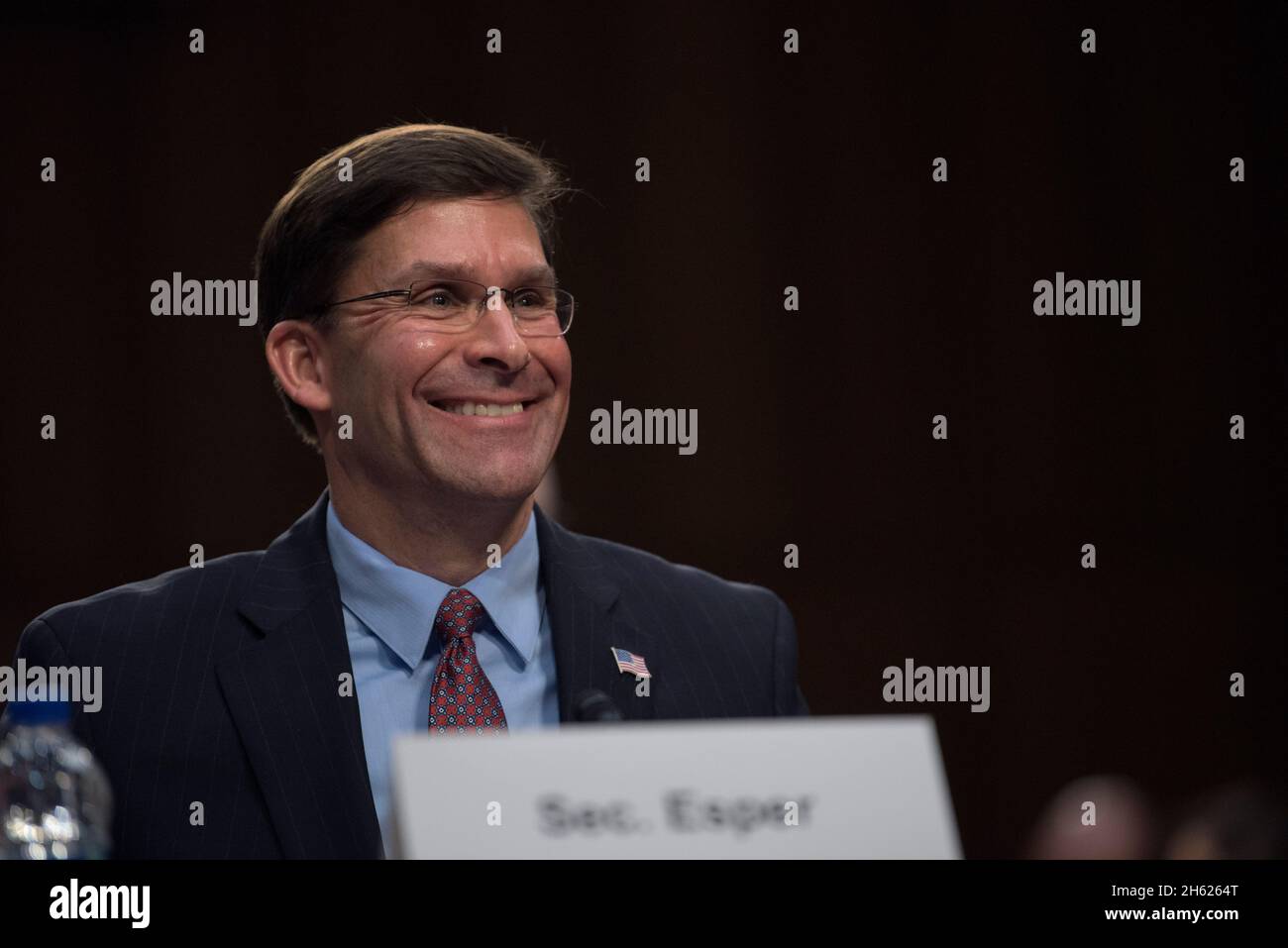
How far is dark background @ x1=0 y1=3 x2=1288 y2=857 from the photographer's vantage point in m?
3.61

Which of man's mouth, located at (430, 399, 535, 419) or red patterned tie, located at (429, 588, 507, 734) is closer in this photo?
red patterned tie, located at (429, 588, 507, 734)

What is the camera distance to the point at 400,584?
89.8 inches

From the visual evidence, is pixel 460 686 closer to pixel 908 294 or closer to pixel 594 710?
pixel 594 710

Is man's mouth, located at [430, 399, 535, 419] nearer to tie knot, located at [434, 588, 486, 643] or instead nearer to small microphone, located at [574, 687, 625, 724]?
tie knot, located at [434, 588, 486, 643]

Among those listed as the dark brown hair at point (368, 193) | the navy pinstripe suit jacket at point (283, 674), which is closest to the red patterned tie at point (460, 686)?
the navy pinstripe suit jacket at point (283, 674)

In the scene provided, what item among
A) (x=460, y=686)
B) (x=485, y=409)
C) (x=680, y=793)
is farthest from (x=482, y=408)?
(x=680, y=793)

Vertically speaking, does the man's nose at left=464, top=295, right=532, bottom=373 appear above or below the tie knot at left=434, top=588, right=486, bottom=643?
above

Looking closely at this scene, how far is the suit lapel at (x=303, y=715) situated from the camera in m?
1.98

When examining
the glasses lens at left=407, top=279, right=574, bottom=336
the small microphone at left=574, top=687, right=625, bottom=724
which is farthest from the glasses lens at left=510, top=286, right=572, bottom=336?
the small microphone at left=574, top=687, right=625, bottom=724

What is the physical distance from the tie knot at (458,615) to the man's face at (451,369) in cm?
17

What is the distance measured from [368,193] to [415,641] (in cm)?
75
